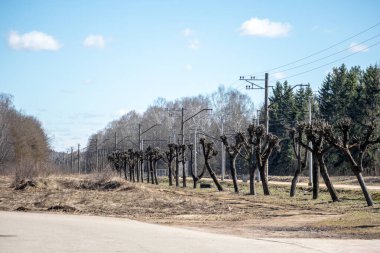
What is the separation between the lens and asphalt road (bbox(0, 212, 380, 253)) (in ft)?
44.4

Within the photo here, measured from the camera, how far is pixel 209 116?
110 meters

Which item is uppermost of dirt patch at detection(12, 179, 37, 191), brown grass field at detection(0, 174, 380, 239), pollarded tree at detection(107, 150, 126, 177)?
pollarded tree at detection(107, 150, 126, 177)

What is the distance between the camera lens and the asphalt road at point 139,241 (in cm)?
1353

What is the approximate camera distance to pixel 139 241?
14992mm

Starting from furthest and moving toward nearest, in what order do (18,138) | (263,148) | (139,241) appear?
(18,138), (263,148), (139,241)

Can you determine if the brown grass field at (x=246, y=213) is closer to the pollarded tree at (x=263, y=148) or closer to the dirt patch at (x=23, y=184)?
the pollarded tree at (x=263, y=148)

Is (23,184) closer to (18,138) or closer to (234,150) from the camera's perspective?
(234,150)

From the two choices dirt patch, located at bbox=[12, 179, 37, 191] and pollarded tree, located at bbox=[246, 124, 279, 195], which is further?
dirt patch, located at bbox=[12, 179, 37, 191]

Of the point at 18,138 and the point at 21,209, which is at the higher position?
the point at 18,138

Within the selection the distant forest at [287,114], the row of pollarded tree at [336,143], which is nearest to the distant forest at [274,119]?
the distant forest at [287,114]

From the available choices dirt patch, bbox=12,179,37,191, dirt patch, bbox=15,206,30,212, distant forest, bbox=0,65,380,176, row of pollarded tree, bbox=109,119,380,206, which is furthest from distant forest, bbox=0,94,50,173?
dirt patch, bbox=15,206,30,212

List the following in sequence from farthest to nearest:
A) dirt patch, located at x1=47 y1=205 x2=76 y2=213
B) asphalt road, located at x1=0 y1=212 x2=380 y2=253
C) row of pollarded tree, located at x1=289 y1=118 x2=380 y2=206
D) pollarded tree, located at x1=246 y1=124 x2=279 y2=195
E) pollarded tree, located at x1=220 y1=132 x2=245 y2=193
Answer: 1. pollarded tree, located at x1=220 y1=132 x2=245 y2=193
2. pollarded tree, located at x1=246 y1=124 x2=279 y2=195
3. dirt patch, located at x1=47 y1=205 x2=76 y2=213
4. row of pollarded tree, located at x1=289 y1=118 x2=380 y2=206
5. asphalt road, located at x1=0 y1=212 x2=380 y2=253

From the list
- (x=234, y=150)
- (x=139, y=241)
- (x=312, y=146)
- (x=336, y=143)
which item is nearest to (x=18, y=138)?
(x=234, y=150)

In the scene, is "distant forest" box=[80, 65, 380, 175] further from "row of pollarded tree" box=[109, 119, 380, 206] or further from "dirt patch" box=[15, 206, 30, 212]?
"dirt patch" box=[15, 206, 30, 212]
